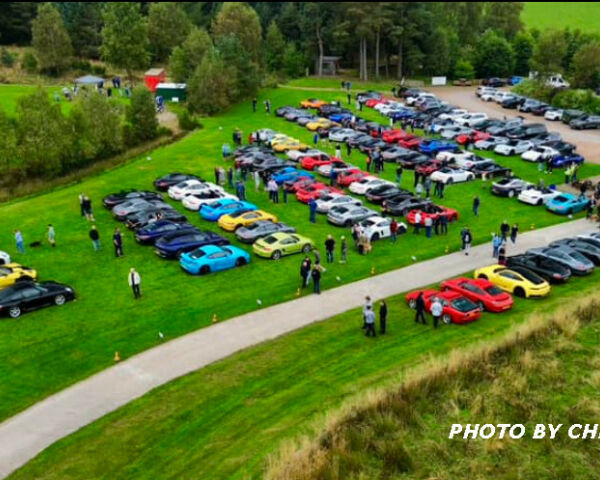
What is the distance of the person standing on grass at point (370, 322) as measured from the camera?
84.8 ft

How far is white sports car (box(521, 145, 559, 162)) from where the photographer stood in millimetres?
55500

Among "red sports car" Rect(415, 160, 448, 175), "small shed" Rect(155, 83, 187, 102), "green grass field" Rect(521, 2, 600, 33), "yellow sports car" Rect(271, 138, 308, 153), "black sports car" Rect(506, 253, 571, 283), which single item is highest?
"green grass field" Rect(521, 2, 600, 33)

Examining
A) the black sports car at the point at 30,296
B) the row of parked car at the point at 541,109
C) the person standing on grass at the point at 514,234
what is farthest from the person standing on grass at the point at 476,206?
the row of parked car at the point at 541,109

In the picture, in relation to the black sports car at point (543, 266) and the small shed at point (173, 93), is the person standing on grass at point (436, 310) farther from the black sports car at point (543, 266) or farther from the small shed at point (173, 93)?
the small shed at point (173, 93)

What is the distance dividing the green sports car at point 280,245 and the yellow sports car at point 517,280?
882 centimetres

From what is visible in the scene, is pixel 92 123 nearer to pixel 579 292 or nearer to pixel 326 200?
pixel 326 200

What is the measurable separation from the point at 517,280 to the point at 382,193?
578 inches

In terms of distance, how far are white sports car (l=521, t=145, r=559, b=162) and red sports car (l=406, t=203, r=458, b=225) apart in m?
17.4

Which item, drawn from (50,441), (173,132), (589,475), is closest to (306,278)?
(50,441)

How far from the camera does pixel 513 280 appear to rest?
101 feet

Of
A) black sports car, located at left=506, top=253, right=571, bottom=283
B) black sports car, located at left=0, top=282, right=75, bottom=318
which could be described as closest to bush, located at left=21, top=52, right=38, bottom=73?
black sports car, located at left=0, top=282, right=75, bottom=318

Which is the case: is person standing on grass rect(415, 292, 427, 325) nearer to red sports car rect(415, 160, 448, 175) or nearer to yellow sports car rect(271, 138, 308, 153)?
red sports car rect(415, 160, 448, 175)

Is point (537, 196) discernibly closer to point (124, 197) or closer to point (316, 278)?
point (316, 278)

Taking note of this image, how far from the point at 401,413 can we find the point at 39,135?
37986 mm
